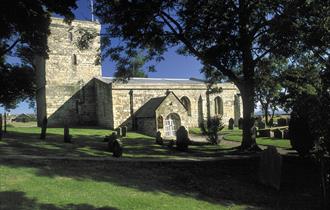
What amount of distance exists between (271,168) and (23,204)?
334 inches

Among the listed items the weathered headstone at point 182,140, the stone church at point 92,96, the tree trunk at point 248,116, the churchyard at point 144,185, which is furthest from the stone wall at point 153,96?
the churchyard at point 144,185

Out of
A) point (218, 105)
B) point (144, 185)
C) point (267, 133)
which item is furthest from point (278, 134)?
point (144, 185)

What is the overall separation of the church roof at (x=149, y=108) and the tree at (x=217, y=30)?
1421 cm

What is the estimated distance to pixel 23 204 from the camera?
7336 mm

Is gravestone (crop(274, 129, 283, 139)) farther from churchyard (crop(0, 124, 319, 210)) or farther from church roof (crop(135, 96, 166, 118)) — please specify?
churchyard (crop(0, 124, 319, 210))

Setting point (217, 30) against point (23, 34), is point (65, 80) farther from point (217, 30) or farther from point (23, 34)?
point (217, 30)

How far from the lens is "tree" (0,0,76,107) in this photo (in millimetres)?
22062

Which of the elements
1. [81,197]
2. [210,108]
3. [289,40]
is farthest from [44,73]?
[81,197]

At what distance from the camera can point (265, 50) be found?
17.9m

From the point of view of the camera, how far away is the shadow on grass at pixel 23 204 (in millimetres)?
7182

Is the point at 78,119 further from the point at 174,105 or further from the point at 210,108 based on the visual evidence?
Answer: the point at 210,108

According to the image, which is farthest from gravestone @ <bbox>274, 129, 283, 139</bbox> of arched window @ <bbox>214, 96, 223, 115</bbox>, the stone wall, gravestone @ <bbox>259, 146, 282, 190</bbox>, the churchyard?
arched window @ <bbox>214, 96, 223, 115</bbox>

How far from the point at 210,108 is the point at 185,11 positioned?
1048 inches

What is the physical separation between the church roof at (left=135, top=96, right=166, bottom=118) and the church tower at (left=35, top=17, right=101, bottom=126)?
20.7 ft
